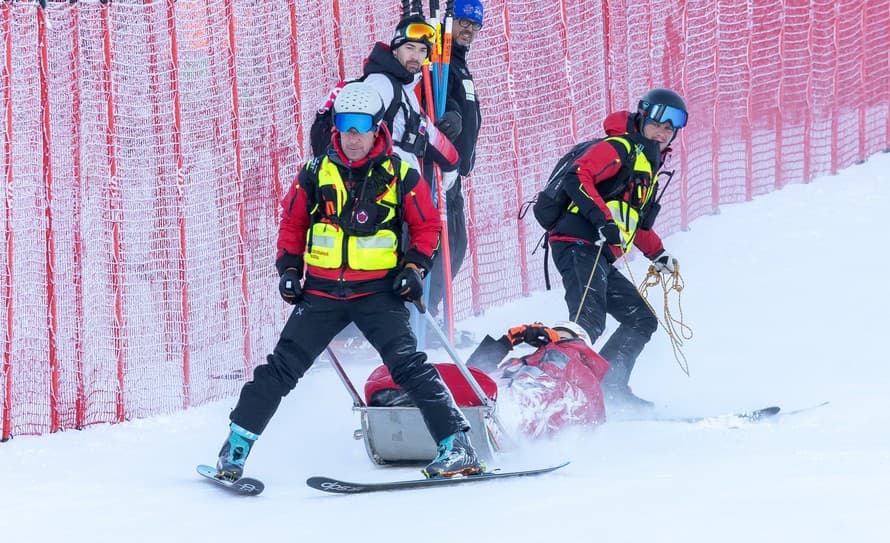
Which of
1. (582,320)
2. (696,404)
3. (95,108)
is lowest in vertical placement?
(696,404)

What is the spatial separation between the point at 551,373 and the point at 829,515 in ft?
6.89

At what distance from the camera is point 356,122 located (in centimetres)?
612

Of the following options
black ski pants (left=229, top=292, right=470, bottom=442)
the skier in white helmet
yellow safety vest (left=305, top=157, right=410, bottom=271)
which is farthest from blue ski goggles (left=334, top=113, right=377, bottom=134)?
black ski pants (left=229, top=292, right=470, bottom=442)

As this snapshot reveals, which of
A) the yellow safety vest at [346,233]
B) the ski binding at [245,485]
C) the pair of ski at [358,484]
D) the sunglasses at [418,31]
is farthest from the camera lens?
the sunglasses at [418,31]

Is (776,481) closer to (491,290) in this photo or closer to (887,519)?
(887,519)

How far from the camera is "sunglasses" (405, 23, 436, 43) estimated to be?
7.62m

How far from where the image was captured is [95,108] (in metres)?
7.95

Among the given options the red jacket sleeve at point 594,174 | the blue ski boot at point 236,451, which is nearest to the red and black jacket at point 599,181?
the red jacket sleeve at point 594,174

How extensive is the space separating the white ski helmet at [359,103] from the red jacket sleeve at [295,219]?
1.21ft

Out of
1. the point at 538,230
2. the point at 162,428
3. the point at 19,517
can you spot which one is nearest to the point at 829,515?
the point at 19,517

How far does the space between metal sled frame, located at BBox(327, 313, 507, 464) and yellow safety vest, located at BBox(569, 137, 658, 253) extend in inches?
63.2

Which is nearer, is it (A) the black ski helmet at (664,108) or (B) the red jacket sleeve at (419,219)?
(B) the red jacket sleeve at (419,219)

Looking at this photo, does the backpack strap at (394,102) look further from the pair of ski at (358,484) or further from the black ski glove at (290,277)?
the pair of ski at (358,484)

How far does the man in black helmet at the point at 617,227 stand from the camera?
7.50m
